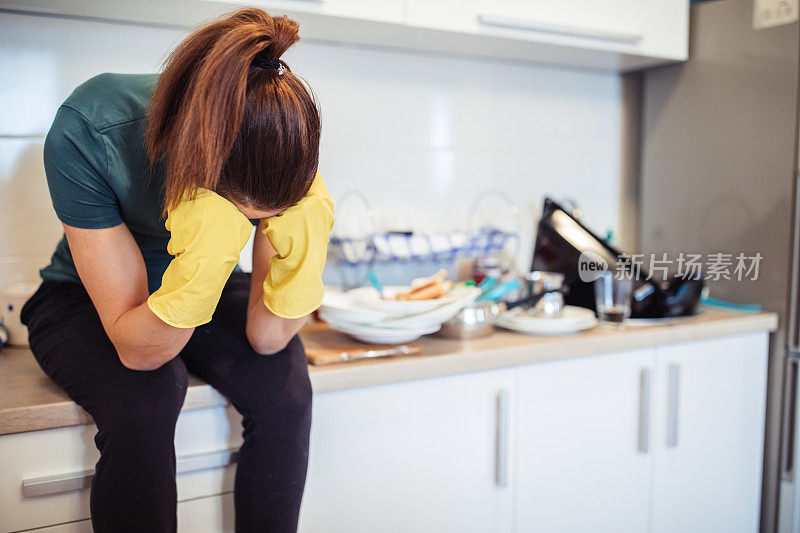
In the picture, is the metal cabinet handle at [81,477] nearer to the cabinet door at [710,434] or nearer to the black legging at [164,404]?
the black legging at [164,404]

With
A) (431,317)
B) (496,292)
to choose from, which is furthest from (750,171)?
(431,317)

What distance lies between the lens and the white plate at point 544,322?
130 cm

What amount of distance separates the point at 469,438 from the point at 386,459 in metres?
0.17

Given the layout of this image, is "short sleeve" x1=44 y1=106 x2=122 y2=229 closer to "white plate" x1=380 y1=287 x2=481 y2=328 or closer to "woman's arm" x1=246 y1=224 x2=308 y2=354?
"woman's arm" x1=246 y1=224 x2=308 y2=354

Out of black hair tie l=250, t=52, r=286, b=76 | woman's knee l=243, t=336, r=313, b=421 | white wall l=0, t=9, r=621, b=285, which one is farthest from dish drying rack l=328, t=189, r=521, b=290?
black hair tie l=250, t=52, r=286, b=76

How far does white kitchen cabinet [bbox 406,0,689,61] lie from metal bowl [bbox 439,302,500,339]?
1.90 ft

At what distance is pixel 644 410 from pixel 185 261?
3.44 feet

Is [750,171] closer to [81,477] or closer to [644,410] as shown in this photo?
[644,410]

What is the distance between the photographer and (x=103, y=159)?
82 centimetres

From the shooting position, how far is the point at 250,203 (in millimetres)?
742

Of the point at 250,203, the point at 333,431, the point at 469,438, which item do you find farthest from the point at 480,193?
the point at 250,203

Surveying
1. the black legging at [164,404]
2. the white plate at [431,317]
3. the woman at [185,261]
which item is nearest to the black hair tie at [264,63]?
the woman at [185,261]

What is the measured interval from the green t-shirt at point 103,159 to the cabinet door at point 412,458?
432 millimetres

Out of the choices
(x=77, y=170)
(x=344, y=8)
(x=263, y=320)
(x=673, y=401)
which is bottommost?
(x=673, y=401)
